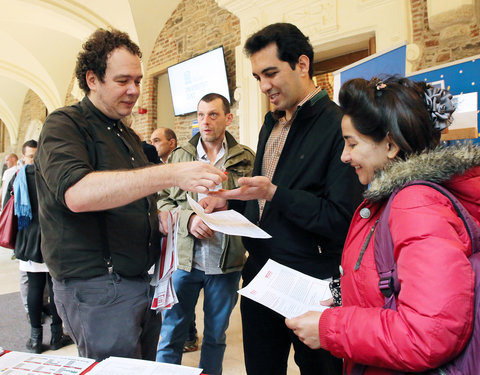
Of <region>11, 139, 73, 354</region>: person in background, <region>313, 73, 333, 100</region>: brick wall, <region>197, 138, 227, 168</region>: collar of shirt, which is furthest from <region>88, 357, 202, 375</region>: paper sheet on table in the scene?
<region>313, 73, 333, 100</region>: brick wall

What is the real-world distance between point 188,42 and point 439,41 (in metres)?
4.59

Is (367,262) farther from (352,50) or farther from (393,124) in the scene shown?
(352,50)

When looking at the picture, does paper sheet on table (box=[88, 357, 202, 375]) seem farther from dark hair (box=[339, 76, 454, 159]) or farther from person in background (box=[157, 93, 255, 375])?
person in background (box=[157, 93, 255, 375])

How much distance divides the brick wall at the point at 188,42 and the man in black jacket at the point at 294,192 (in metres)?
4.24

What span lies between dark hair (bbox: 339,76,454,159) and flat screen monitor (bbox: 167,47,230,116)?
4953mm

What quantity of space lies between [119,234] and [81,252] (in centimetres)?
14

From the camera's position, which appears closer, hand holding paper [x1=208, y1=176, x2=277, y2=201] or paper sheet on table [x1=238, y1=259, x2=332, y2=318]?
paper sheet on table [x1=238, y1=259, x2=332, y2=318]

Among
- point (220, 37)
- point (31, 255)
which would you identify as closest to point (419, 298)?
point (31, 255)

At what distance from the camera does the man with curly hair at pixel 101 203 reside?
1.07 m

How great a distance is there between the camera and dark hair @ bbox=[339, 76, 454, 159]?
874mm

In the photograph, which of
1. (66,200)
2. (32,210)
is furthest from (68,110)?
(32,210)

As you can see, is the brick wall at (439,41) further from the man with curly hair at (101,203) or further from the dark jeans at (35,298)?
the dark jeans at (35,298)

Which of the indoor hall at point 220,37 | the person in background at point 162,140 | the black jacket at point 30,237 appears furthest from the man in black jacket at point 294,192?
the person in background at point 162,140

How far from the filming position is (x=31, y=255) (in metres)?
2.93
